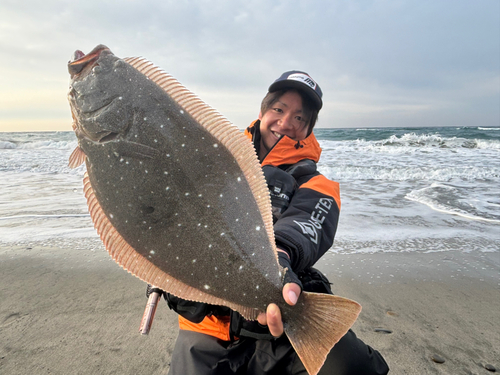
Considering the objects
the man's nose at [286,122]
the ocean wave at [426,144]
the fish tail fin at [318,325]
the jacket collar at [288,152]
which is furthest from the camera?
the ocean wave at [426,144]

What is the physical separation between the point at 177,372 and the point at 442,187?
333 inches

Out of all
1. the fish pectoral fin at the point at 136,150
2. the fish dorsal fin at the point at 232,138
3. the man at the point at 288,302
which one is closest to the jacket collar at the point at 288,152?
the man at the point at 288,302

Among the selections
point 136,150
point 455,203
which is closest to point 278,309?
point 136,150

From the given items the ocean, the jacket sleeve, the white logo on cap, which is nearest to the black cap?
the white logo on cap

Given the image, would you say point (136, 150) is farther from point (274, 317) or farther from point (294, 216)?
point (294, 216)

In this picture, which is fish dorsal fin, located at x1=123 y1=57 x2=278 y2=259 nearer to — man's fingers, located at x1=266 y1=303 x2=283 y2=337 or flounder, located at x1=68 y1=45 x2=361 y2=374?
flounder, located at x1=68 y1=45 x2=361 y2=374

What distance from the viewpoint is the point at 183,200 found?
4.42ft

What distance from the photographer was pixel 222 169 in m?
1.37

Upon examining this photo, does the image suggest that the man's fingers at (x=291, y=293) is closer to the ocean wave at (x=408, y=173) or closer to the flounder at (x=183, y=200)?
the flounder at (x=183, y=200)

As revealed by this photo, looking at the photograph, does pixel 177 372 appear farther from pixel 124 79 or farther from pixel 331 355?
pixel 124 79

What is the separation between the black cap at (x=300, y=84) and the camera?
256cm

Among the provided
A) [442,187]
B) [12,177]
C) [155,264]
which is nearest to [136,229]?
[155,264]

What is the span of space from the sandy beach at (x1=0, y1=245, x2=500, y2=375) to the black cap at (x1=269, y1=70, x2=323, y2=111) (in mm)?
1992

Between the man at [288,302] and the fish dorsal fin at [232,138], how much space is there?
351 mm
